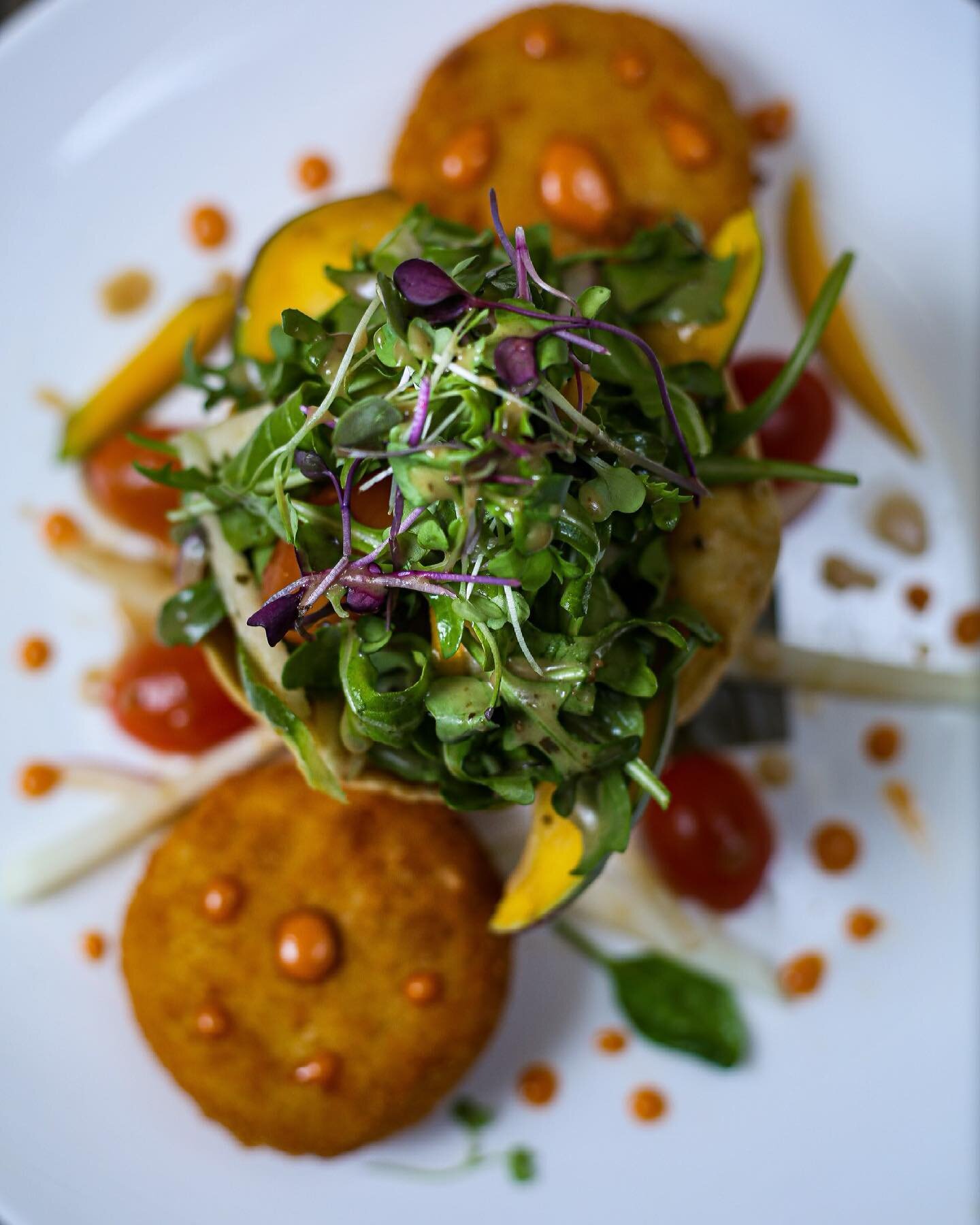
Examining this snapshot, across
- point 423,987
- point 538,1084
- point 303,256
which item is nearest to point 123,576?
point 303,256

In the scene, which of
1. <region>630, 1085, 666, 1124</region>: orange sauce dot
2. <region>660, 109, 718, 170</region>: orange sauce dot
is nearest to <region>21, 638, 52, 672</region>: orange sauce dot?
<region>630, 1085, 666, 1124</region>: orange sauce dot

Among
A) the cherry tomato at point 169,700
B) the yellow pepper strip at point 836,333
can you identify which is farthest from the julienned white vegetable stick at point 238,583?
the yellow pepper strip at point 836,333

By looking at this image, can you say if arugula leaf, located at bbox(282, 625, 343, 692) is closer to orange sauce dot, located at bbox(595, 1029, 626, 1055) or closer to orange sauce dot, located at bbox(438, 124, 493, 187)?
orange sauce dot, located at bbox(438, 124, 493, 187)

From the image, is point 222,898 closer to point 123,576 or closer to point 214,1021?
point 214,1021

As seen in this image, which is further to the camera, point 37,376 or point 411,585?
point 37,376

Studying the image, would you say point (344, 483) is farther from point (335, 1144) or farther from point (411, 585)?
point (335, 1144)

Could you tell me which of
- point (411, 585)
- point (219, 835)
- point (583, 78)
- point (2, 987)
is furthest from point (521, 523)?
point (2, 987)

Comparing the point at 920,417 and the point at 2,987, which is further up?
the point at 2,987
